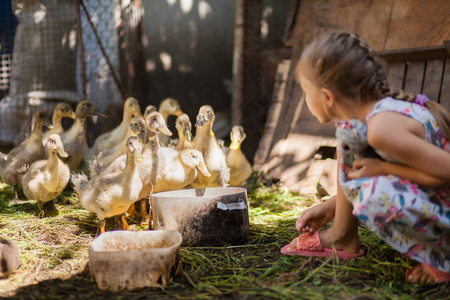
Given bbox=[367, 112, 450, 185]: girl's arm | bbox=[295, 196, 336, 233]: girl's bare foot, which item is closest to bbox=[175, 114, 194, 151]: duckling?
bbox=[295, 196, 336, 233]: girl's bare foot

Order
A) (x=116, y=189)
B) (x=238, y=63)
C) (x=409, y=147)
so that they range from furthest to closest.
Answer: (x=238, y=63), (x=116, y=189), (x=409, y=147)

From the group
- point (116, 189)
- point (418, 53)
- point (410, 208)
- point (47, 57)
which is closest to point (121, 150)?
point (116, 189)

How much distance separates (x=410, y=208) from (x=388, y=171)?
0.21 meters

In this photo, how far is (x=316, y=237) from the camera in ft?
9.09

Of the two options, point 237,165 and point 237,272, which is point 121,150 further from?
point 237,272

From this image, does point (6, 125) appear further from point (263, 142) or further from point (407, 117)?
point (407, 117)

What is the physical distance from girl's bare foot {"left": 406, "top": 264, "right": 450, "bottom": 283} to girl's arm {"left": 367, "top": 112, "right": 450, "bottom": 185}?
1.68ft

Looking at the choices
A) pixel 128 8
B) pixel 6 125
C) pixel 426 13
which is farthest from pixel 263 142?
pixel 6 125

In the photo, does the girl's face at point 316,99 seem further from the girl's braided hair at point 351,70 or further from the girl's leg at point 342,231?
the girl's leg at point 342,231

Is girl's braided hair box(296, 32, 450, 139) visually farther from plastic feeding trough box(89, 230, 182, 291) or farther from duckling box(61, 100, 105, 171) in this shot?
duckling box(61, 100, 105, 171)

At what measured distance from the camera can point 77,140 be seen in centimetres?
509

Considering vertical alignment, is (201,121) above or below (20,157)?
above

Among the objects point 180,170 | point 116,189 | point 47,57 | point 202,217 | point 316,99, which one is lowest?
point 202,217

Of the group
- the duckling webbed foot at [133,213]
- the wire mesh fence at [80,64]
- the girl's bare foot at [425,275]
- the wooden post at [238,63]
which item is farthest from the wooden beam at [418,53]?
the duckling webbed foot at [133,213]
